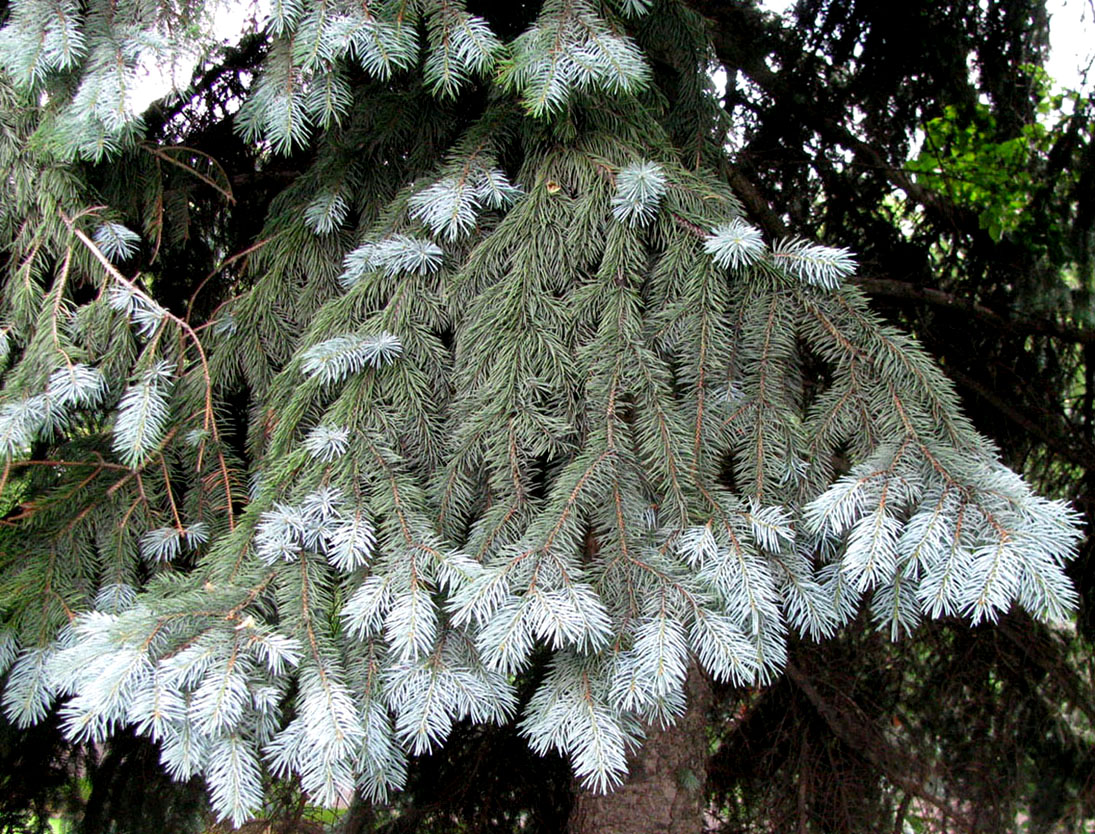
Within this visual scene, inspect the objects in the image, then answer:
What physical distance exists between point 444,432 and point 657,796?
147 centimetres

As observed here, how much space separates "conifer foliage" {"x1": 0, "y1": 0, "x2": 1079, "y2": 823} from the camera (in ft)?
4.67

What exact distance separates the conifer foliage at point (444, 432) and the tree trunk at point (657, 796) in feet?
2.83

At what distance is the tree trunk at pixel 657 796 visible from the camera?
248 centimetres

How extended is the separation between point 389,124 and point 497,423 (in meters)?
0.87

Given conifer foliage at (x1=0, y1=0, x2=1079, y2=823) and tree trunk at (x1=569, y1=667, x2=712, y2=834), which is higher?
conifer foliage at (x1=0, y1=0, x2=1079, y2=823)

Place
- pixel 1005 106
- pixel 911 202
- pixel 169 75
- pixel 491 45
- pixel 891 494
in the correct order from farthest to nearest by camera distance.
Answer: pixel 911 202, pixel 1005 106, pixel 169 75, pixel 491 45, pixel 891 494

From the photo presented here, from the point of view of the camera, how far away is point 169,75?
1721 mm

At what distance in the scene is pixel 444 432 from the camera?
1.79 metres

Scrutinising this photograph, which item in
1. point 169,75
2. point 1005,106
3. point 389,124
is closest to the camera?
point 169,75

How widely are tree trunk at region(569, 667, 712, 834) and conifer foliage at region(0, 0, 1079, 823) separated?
0.86m

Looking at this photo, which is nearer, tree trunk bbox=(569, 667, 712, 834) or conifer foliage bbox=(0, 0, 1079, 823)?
conifer foliage bbox=(0, 0, 1079, 823)

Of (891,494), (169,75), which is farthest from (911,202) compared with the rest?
(169,75)

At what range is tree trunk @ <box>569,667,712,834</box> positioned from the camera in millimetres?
2484

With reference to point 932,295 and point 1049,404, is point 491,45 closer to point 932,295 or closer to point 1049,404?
point 932,295
